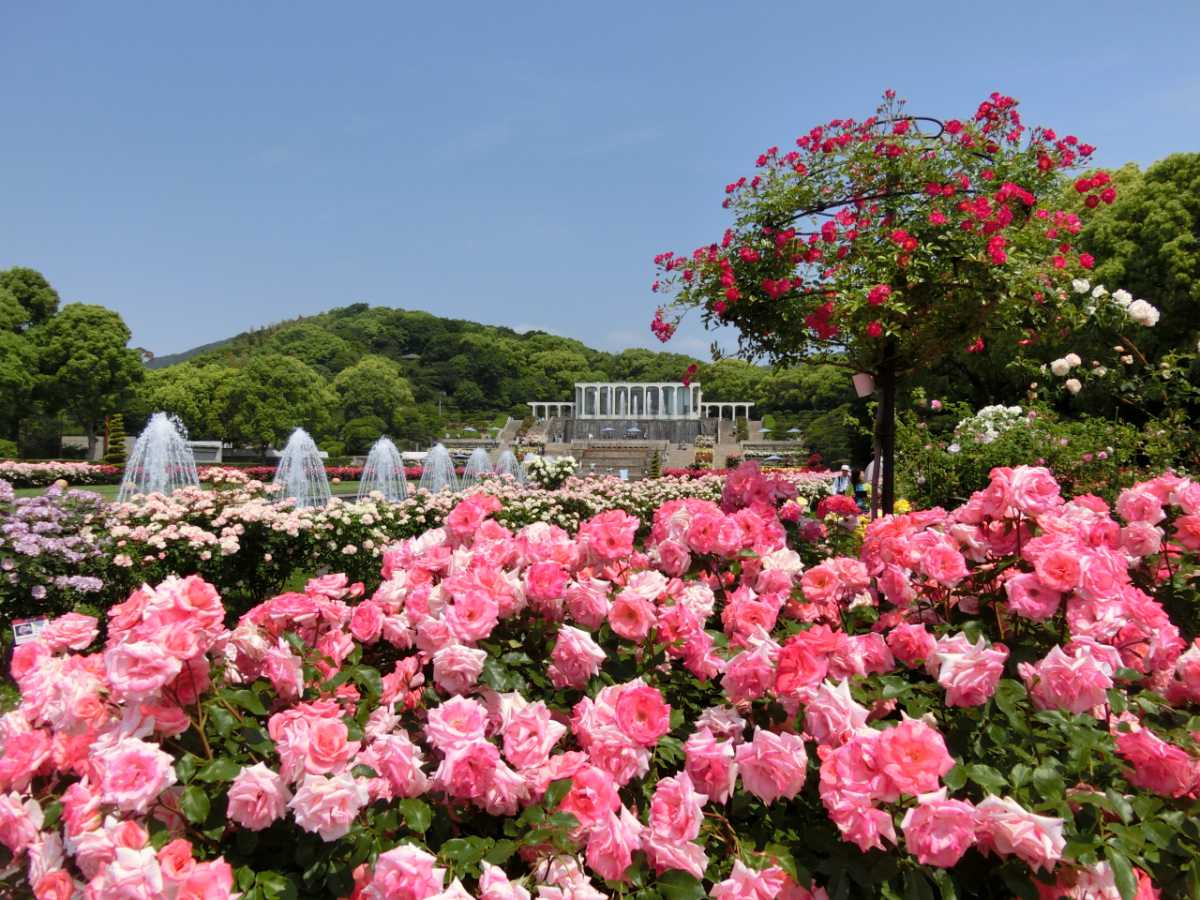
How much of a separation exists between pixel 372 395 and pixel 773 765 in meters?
63.7

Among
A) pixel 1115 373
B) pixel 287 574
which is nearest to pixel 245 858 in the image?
pixel 287 574

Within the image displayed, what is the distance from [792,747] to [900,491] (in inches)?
350

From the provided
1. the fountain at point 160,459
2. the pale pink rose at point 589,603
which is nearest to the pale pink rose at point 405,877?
the pale pink rose at point 589,603

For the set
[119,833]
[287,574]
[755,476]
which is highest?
[755,476]

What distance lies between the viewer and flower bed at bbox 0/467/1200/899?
1469 mm

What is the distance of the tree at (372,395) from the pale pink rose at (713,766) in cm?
6260

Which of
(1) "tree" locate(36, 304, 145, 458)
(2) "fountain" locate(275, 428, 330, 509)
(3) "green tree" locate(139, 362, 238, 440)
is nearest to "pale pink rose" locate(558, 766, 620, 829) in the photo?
(2) "fountain" locate(275, 428, 330, 509)

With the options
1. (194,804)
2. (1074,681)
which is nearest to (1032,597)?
(1074,681)

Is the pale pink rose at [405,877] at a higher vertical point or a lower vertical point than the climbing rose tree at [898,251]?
lower

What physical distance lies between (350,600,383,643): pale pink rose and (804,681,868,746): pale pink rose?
1046 millimetres

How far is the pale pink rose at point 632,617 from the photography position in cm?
190

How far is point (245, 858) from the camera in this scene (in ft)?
5.22

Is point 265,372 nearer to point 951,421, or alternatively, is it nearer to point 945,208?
point 951,421

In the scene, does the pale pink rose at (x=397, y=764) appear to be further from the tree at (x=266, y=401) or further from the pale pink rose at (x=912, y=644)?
the tree at (x=266, y=401)
